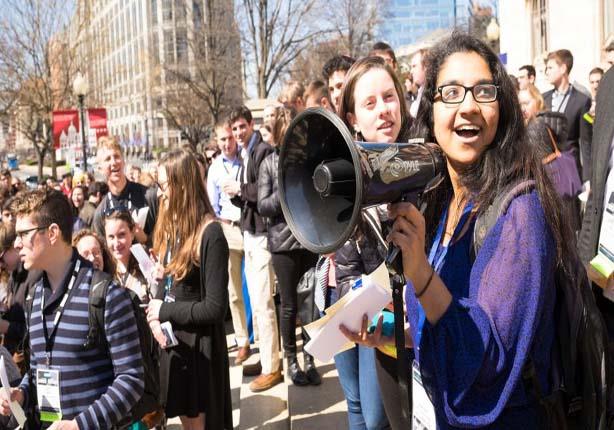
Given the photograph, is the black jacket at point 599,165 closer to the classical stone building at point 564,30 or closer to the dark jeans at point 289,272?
the dark jeans at point 289,272

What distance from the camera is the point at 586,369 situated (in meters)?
1.70

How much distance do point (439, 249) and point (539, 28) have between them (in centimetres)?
1846

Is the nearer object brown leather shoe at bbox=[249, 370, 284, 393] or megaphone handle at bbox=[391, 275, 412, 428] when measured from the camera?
megaphone handle at bbox=[391, 275, 412, 428]

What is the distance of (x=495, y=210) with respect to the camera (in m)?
1.66

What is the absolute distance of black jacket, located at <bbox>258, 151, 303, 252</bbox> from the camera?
15.7ft

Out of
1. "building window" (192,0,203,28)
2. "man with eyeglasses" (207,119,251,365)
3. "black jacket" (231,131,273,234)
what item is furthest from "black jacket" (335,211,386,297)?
"building window" (192,0,203,28)

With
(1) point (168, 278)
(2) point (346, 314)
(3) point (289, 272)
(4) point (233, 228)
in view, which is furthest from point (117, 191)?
(2) point (346, 314)

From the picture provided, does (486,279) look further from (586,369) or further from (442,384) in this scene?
(586,369)

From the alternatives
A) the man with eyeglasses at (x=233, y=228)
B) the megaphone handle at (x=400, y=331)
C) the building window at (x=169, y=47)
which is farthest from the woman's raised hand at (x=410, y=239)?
the building window at (x=169, y=47)

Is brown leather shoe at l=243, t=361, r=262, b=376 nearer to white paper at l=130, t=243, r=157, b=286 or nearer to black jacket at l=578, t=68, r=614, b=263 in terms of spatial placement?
white paper at l=130, t=243, r=157, b=286

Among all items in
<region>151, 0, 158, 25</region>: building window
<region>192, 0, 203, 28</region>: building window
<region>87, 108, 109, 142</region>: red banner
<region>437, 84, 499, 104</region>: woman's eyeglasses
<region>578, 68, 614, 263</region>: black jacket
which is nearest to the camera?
<region>437, 84, 499, 104</region>: woman's eyeglasses

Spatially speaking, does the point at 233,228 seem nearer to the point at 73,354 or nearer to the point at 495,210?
the point at 73,354

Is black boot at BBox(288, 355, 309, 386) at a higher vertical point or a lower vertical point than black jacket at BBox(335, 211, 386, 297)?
lower

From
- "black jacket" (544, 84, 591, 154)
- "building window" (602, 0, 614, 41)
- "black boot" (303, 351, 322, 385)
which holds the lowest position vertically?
"black boot" (303, 351, 322, 385)
